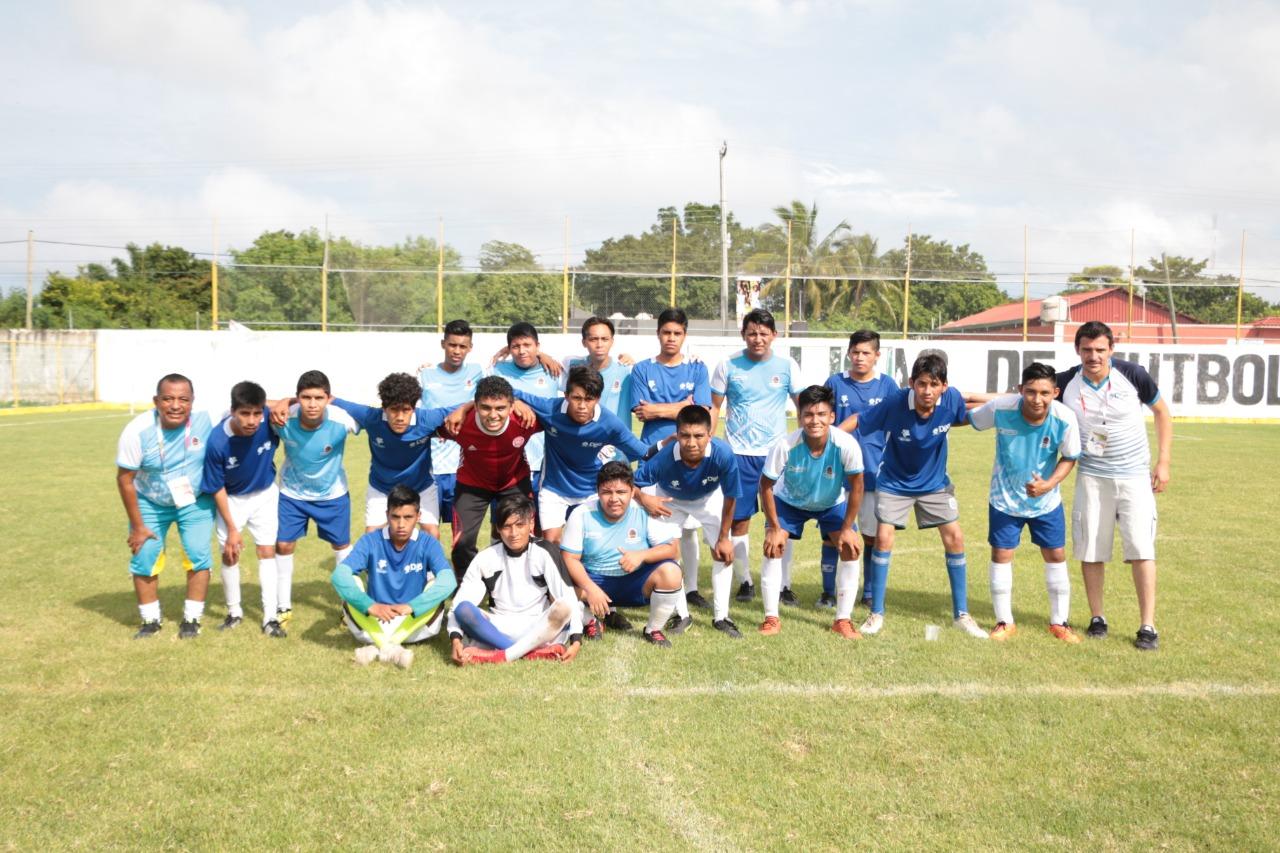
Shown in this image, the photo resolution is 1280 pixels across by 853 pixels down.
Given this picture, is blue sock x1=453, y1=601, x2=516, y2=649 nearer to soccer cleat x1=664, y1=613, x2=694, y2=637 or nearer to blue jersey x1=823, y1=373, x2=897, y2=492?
soccer cleat x1=664, y1=613, x2=694, y2=637

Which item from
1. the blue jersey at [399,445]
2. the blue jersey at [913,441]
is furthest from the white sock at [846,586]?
the blue jersey at [399,445]

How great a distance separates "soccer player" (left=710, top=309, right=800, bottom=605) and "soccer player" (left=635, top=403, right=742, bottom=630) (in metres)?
0.58

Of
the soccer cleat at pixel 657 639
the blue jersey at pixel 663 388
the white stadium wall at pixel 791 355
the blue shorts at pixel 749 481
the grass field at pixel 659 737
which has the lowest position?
the grass field at pixel 659 737

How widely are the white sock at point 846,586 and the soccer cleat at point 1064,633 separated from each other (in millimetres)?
1250

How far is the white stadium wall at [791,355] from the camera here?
2416 cm

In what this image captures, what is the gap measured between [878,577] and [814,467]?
0.85m

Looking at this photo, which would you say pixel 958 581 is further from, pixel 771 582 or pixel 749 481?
pixel 749 481

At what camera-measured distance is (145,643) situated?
5641 mm

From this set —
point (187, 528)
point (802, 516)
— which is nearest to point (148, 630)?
point (187, 528)

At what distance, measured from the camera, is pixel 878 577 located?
6.11 metres

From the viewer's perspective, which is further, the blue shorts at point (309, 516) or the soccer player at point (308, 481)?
the blue shorts at point (309, 516)

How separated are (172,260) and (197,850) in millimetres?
45450

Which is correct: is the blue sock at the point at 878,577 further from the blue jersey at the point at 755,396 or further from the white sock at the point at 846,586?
the blue jersey at the point at 755,396

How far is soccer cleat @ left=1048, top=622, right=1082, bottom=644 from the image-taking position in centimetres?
571
